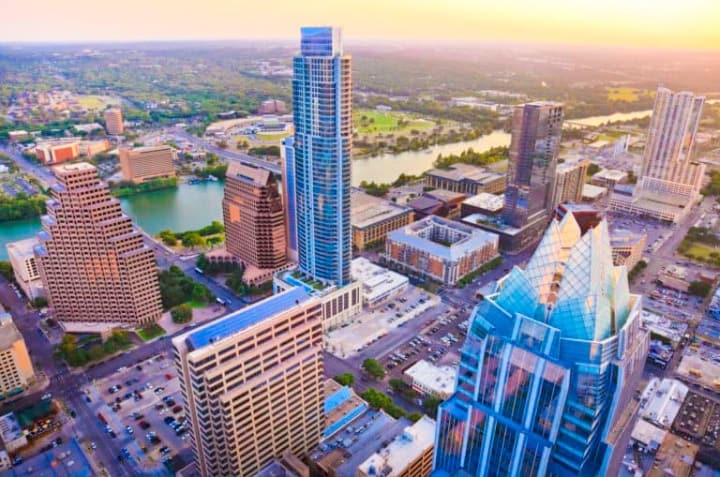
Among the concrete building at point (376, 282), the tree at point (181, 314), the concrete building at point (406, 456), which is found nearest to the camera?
the concrete building at point (406, 456)

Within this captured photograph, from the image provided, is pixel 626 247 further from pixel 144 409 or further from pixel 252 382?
pixel 144 409

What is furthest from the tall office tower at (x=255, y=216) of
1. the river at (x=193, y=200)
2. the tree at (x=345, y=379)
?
the river at (x=193, y=200)

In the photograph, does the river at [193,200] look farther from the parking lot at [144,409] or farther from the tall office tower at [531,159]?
the tall office tower at [531,159]

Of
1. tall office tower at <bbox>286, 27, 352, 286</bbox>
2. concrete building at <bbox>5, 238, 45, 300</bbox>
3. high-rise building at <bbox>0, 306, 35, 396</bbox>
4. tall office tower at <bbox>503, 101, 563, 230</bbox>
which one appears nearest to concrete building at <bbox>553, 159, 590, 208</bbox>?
tall office tower at <bbox>503, 101, 563, 230</bbox>

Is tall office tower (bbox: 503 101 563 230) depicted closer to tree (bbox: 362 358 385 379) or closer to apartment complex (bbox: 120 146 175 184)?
tree (bbox: 362 358 385 379)

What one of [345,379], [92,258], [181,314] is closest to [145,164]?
[92,258]
